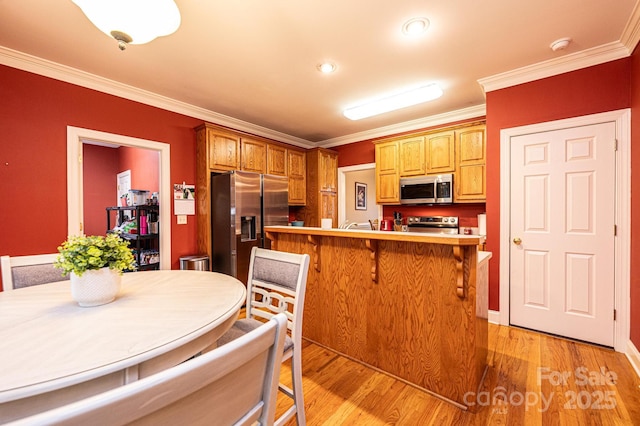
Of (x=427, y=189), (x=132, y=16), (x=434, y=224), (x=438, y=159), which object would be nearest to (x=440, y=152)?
(x=438, y=159)

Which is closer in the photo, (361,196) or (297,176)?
(297,176)

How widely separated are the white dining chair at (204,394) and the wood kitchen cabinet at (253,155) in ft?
11.7

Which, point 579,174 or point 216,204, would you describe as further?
point 216,204

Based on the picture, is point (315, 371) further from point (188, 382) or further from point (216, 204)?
point (216, 204)

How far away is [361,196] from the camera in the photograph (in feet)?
20.9

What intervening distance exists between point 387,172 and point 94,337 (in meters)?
3.97

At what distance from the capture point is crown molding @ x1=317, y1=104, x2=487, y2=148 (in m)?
3.71

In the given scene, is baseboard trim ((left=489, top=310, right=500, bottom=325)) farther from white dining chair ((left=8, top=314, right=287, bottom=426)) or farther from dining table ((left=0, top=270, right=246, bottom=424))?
white dining chair ((left=8, top=314, right=287, bottom=426))

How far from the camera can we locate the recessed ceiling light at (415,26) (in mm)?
2027

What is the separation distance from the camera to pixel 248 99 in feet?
11.1

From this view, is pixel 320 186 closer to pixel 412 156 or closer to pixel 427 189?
pixel 412 156

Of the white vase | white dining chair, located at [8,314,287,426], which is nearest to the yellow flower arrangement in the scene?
the white vase

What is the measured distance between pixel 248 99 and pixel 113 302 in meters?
2.80

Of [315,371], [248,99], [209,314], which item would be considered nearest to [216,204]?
[248,99]
